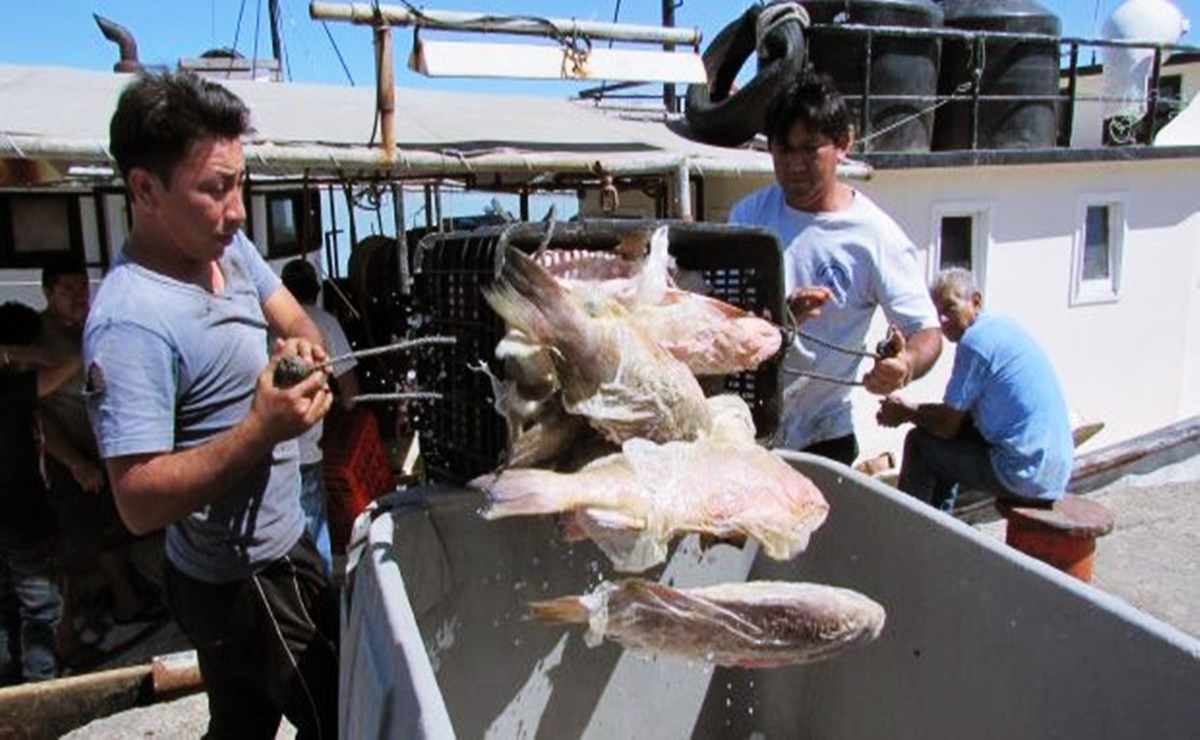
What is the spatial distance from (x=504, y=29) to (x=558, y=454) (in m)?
3.98

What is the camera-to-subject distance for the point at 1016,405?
4.96 meters

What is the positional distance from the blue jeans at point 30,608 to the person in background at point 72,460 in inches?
12.5

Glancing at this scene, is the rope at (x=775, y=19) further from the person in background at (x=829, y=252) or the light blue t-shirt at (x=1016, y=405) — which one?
the person in background at (x=829, y=252)

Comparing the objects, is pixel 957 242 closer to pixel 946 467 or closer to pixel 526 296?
pixel 946 467

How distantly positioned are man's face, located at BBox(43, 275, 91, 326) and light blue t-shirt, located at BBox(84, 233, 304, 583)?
312cm

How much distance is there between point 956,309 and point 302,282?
157 inches

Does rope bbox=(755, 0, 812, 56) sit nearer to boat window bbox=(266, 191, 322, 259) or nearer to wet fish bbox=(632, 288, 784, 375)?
wet fish bbox=(632, 288, 784, 375)

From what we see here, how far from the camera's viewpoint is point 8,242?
928 cm

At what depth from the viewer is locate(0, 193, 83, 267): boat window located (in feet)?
30.4

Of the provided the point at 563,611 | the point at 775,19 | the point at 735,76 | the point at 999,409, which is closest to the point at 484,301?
the point at 563,611

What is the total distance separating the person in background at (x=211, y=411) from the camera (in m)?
1.99

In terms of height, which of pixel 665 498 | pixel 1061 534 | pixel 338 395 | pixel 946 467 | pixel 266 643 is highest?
pixel 665 498

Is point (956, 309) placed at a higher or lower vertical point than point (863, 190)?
lower

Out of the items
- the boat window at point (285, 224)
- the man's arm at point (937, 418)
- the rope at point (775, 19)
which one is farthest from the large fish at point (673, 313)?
the boat window at point (285, 224)
